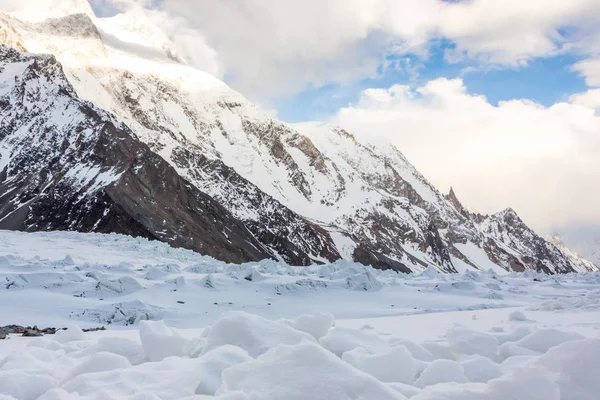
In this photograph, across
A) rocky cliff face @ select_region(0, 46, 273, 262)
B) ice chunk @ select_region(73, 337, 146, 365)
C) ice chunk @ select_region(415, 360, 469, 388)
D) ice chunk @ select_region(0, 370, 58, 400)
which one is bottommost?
ice chunk @ select_region(0, 370, 58, 400)

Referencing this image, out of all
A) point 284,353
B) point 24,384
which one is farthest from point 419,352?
point 24,384

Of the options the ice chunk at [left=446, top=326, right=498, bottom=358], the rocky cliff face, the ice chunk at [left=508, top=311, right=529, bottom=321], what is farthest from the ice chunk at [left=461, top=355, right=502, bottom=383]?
the rocky cliff face

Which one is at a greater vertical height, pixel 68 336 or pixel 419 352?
pixel 419 352

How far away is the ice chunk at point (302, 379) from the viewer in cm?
272

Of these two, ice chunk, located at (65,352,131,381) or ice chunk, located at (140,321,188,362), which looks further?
ice chunk, located at (140,321,188,362)

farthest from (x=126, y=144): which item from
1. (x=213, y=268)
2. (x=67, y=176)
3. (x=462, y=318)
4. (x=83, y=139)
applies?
(x=462, y=318)

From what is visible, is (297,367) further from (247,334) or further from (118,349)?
(118,349)

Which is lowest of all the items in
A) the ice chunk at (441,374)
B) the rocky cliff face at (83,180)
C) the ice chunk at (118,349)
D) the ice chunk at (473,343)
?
the ice chunk at (118,349)

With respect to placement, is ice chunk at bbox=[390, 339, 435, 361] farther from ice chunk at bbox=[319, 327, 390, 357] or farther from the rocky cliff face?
the rocky cliff face

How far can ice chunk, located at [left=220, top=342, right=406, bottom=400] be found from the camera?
2.72m

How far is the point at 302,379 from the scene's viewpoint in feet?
9.20

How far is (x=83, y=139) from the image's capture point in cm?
8406

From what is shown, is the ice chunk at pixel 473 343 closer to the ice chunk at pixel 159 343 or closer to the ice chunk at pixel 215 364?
the ice chunk at pixel 215 364

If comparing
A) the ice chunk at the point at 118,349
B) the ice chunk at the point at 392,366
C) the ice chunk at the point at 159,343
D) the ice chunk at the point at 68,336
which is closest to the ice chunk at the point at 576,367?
the ice chunk at the point at 392,366
